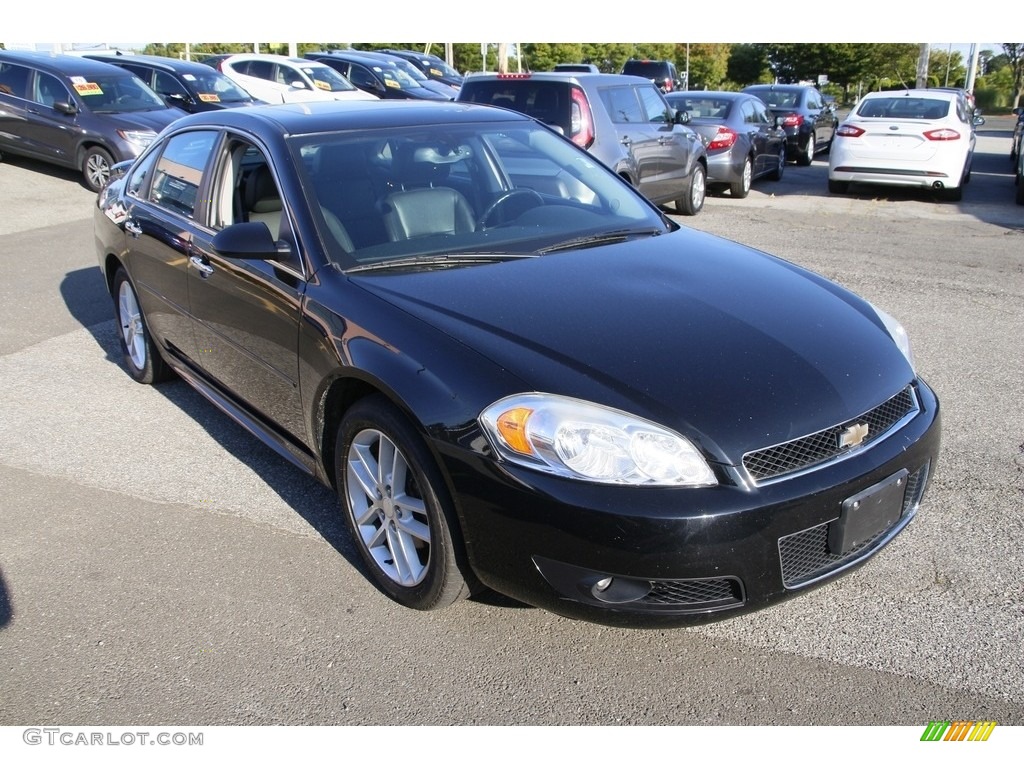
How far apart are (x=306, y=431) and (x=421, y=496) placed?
0.81 meters

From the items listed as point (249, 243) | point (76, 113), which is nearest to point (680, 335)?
point (249, 243)

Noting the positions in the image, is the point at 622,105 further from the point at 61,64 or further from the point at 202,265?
the point at 61,64

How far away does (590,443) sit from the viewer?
8.92 feet

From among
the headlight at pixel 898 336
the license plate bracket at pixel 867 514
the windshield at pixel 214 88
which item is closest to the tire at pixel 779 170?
the windshield at pixel 214 88

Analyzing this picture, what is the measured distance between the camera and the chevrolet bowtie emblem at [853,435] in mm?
2873

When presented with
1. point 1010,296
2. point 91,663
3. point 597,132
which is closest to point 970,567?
point 91,663

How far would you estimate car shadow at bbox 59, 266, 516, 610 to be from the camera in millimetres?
3739

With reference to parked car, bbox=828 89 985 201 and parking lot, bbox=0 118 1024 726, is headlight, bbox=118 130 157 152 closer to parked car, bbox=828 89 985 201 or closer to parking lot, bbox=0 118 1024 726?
parking lot, bbox=0 118 1024 726

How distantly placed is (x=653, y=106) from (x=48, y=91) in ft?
28.3

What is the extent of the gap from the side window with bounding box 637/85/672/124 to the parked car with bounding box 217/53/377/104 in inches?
379

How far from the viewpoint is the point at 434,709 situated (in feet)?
9.19

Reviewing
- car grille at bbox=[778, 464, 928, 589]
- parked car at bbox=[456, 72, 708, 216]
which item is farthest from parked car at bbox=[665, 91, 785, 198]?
car grille at bbox=[778, 464, 928, 589]

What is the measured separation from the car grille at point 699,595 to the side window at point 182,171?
2.94 metres

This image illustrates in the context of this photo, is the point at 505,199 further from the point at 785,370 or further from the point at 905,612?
the point at 905,612
